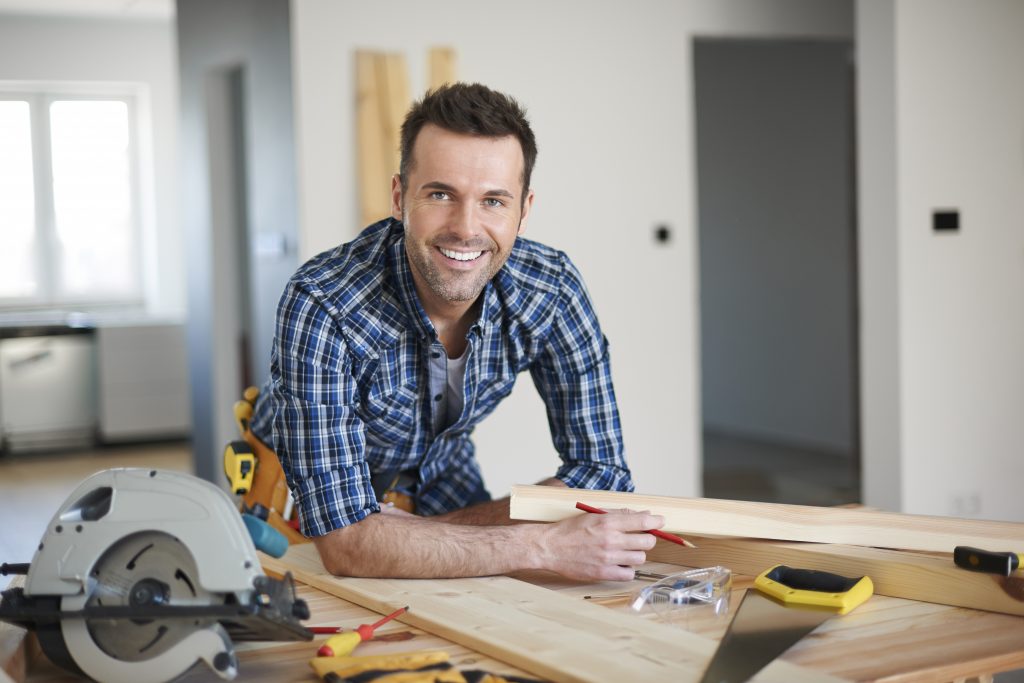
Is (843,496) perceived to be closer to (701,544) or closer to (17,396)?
(701,544)

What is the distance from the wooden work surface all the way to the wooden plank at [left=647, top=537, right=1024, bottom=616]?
0.02 meters

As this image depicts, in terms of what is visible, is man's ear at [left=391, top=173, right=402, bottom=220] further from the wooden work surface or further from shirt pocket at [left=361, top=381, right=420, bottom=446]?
the wooden work surface

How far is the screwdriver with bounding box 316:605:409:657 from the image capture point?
4.28 feet

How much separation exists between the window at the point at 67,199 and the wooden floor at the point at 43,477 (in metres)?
1.46

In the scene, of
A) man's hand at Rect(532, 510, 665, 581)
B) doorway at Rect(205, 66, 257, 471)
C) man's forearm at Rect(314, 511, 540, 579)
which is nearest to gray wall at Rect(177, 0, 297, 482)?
doorway at Rect(205, 66, 257, 471)

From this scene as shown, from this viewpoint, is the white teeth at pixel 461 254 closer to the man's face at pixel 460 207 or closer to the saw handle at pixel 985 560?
the man's face at pixel 460 207

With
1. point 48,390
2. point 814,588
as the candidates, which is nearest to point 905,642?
point 814,588

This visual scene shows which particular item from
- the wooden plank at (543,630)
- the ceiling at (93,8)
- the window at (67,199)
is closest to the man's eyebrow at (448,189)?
the wooden plank at (543,630)

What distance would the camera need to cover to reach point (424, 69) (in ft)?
15.1

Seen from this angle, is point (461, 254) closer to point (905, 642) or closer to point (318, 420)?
point (318, 420)

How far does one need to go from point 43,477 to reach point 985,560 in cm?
631

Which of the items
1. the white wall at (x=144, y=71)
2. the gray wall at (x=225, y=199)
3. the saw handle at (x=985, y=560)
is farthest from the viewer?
the white wall at (x=144, y=71)

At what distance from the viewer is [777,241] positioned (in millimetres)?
7414

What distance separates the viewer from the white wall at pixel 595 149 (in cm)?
449
